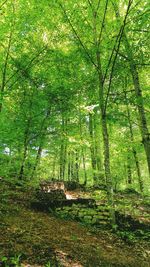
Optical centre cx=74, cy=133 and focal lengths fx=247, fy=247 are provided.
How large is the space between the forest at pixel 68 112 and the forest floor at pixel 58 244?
29 mm

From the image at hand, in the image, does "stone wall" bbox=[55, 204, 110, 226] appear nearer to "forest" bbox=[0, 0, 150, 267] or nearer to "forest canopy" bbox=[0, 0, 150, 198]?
"forest" bbox=[0, 0, 150, 267]

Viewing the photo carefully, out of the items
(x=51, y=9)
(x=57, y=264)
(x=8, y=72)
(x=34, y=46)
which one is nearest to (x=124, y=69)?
(x=51, y=9)

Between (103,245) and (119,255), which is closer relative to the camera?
(119,255)

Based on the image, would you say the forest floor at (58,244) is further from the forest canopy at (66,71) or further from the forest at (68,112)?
the forest canopy at (66,71)

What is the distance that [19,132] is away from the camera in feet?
44.0

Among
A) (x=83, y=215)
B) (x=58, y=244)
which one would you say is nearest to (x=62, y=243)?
(x=58, y=244)

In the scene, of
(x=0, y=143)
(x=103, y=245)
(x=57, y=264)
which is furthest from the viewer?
(x=0, y=143)

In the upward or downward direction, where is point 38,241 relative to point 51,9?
downward

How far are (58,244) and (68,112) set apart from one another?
9.05 meters

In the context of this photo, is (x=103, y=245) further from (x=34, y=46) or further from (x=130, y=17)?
(x=34, y=46)

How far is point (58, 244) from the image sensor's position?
6219 millimetres

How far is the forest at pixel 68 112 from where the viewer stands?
21.1 ft

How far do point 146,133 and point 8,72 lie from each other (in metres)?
8.25

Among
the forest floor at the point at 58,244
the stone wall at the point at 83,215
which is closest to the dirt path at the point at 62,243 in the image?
the forest floor at the point at 58,244
